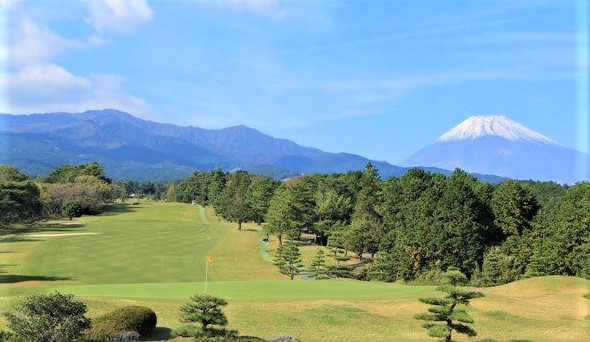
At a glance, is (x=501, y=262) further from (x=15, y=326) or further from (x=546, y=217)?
(x=15, y=326)

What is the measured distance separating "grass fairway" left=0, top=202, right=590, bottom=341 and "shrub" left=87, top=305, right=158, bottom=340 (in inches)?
30.4

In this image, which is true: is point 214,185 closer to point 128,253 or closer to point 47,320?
point 128,253

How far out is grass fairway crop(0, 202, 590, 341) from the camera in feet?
104

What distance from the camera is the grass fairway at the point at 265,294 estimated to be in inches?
1244

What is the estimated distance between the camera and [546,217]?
65.1 metres

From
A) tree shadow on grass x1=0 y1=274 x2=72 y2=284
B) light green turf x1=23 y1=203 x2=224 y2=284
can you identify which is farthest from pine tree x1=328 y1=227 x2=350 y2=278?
tree shadow on grass x1=0 y1=274 x2=72 y2=284

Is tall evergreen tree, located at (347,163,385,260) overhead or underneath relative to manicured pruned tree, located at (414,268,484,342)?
overhead

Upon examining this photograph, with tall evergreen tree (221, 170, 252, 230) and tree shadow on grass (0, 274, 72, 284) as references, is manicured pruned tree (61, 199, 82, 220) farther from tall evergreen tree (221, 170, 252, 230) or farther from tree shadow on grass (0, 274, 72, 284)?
tree shadow on grass (0, 274, 72, 284)

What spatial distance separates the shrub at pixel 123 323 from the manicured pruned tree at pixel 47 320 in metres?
2.30

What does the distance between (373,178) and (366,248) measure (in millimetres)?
23636

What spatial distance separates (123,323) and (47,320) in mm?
5004

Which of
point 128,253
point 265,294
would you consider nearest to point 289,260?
point 265,294

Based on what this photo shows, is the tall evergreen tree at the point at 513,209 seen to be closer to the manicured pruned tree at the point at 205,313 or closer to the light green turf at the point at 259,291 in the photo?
the light green turf at the point at 259,291

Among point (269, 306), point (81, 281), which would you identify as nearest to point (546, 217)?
point (269, 306)
